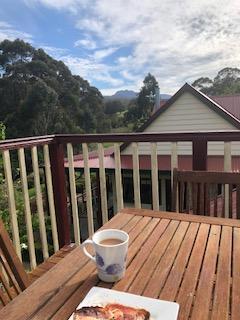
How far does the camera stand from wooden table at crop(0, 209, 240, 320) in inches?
28.9

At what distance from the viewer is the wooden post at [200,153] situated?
7.53 ft

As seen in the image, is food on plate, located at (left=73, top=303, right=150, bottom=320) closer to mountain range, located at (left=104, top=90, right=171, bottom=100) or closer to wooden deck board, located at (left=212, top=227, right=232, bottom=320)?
wooden deck board, located at (left=212, top=227, right=232, bottom=320)

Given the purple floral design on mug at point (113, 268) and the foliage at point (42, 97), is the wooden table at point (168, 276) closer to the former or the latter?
the purple floral design on mug at point (113, 268)

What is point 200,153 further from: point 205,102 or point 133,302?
point 205,102

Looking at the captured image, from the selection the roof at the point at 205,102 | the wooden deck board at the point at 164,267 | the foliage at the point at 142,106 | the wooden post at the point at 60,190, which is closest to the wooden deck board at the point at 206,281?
the wooden deck board at the point at 164,267

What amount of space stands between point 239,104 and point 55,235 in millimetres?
11382

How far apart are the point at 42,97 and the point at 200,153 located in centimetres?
1751

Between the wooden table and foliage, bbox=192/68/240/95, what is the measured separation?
1279 inches

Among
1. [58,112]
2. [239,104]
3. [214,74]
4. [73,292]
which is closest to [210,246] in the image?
[73,292]

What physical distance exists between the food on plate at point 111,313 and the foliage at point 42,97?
56.3ft

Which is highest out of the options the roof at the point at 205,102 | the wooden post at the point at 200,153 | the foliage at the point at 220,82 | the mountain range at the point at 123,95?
the foliage at the point at 220,82

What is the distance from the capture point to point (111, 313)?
2.29 ft

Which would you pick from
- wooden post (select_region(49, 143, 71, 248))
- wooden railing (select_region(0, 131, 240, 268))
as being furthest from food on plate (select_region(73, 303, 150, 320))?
wooden post (select_region(49, 143, 71, 248))

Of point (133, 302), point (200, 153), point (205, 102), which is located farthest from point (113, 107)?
point (133, 302)
